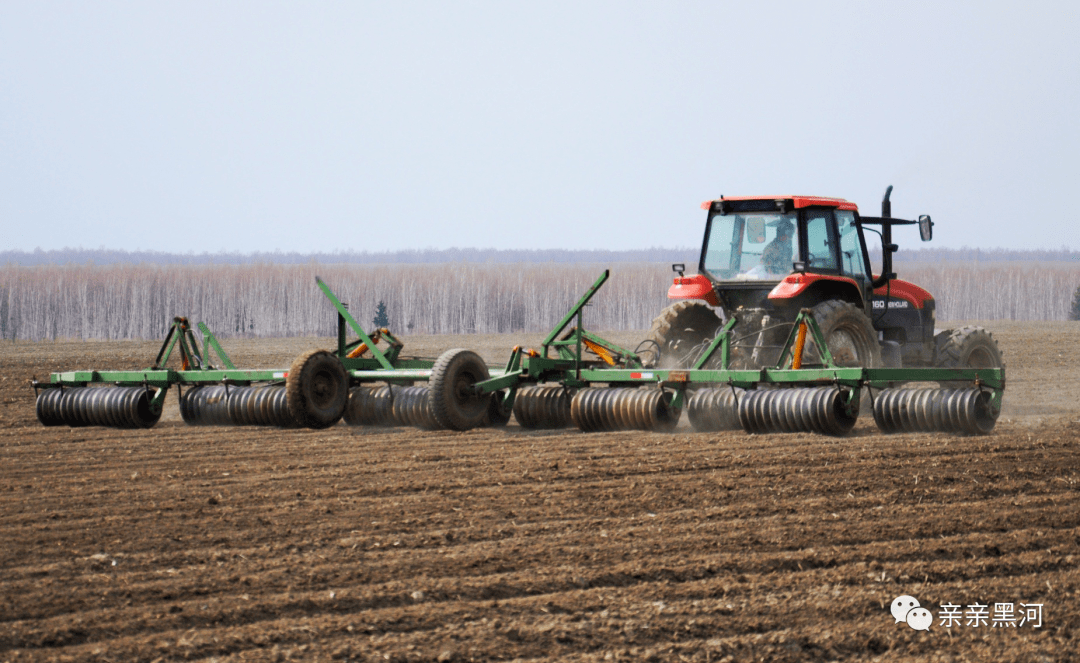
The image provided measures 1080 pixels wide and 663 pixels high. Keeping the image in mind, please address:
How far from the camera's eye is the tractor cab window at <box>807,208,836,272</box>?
419 inches

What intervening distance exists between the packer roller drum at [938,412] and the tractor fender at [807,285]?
53.2 inches

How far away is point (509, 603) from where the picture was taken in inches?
180

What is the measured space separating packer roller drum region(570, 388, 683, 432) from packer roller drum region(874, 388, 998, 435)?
1851 millimetres

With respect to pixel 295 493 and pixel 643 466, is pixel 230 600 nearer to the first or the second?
pixel 295 493

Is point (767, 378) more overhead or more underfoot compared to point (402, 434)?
more overhead

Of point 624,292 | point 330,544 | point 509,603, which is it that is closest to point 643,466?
point 330,544

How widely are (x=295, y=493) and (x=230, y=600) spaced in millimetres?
2573

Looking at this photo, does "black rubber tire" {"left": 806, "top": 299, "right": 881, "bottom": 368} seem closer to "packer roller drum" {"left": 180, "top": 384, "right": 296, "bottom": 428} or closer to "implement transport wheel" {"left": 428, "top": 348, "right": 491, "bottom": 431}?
"implement transport wheel" {"left": 428, "top": 348, "right": 491, "bottom": 431}

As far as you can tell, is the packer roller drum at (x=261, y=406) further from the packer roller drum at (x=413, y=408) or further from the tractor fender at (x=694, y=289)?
the tractor fender at (x=694, y=289)

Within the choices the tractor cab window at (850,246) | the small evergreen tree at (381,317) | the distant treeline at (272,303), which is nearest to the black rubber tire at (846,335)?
the tractor cab window at (850,246)

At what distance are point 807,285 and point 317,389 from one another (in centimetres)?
479

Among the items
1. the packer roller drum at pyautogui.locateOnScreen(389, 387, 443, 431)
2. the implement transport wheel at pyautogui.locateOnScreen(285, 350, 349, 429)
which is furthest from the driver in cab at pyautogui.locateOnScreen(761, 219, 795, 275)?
the implement transport wheel at pyautogui.locateOnScreen(285, 350, 349, 429)

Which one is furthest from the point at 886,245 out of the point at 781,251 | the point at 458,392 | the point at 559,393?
the point at 458,392

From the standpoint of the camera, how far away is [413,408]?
35.5ft
